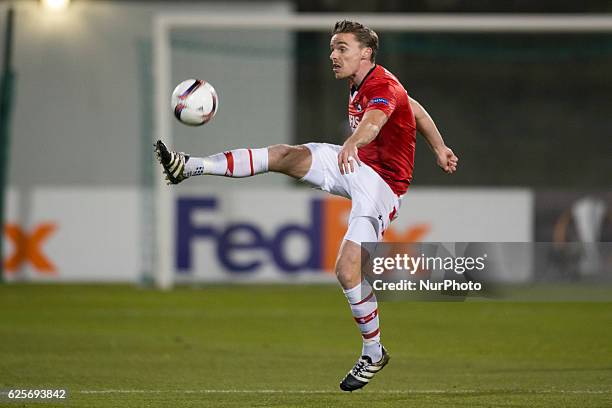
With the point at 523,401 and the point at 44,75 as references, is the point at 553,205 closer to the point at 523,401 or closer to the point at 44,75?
the point at 44,75

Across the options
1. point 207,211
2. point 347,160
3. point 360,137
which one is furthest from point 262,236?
point 347,160

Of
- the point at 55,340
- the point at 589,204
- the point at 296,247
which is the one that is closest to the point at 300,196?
the point at 296,247

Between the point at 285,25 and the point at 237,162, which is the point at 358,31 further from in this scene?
the point at 285,25

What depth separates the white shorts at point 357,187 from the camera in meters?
7.83

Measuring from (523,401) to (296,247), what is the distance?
10.0 metres

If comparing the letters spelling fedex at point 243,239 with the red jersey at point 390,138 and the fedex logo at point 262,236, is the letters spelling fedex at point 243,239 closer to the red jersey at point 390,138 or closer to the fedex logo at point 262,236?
the fedex logo at point 262,236

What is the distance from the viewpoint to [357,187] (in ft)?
25.8

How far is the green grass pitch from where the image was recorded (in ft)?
26.3

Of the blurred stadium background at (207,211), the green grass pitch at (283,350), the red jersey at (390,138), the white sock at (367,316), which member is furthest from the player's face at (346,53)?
the blurred stadium background at (207,211)

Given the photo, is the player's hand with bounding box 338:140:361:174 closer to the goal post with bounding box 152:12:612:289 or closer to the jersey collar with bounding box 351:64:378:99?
the jersey collar with bounding box 351:64:378:99

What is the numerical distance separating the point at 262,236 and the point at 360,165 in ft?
32.1

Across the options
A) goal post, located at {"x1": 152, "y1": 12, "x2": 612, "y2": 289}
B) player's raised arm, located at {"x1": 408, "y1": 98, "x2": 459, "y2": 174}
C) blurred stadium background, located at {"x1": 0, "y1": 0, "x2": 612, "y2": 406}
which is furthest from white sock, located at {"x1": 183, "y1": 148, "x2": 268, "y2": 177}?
goal post, located at {"x1": 152, "y1": 12, "x2": 612, "y2": 289}

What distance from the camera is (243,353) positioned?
35.0 ft

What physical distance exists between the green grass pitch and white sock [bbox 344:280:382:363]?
32 cm
